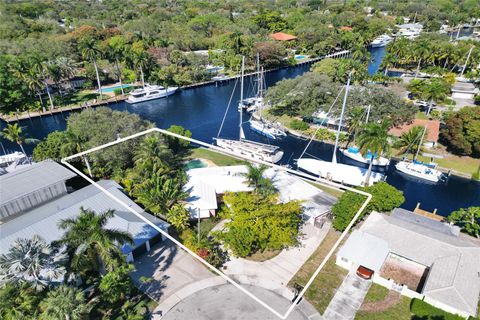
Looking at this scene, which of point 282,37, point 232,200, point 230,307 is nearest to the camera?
point 230,307

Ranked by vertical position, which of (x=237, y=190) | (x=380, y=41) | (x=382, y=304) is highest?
(x=380, y=41)

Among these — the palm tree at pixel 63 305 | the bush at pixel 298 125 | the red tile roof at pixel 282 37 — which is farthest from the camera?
the red tile roof at pixel 282 37

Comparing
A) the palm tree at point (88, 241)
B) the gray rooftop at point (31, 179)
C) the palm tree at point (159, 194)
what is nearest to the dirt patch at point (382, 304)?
the palm tree at point (159, 194)

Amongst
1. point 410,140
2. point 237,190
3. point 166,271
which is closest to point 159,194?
point 166,271

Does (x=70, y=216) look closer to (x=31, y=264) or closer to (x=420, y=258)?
(x=31, y=264)

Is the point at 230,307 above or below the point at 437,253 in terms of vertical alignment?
below

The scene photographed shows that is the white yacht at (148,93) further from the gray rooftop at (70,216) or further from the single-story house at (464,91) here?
the single-story house at (464,91)

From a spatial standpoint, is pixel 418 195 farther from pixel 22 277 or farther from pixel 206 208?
pixel 22 277
